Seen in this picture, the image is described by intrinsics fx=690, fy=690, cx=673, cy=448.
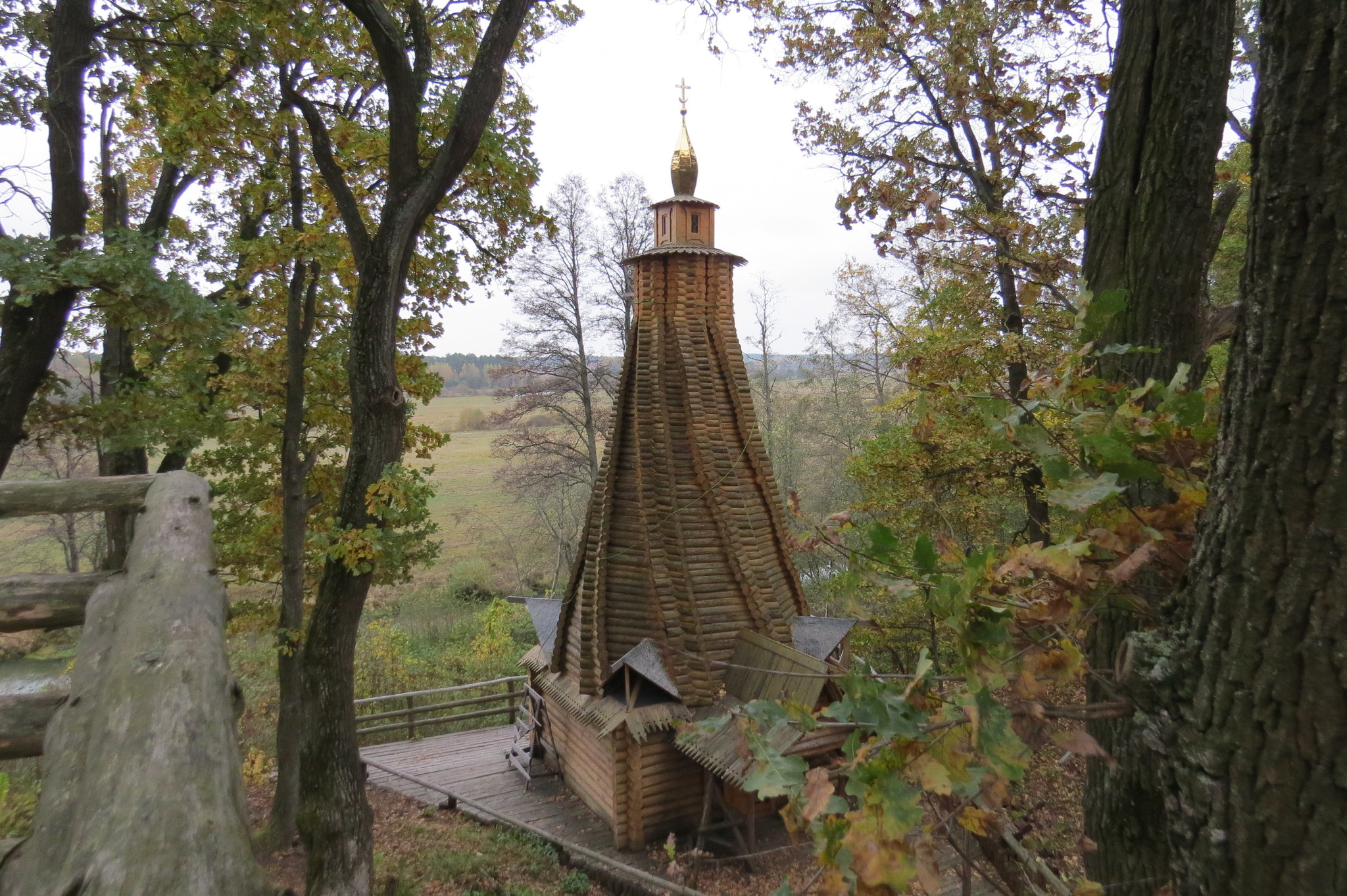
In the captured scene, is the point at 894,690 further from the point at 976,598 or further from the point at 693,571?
the point at 693,571

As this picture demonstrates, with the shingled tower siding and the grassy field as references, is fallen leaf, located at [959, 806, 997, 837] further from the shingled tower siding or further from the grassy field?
the grassy field

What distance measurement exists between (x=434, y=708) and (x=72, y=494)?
49.0ft

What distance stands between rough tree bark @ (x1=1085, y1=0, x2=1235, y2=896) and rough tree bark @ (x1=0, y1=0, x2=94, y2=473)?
28.9 ft

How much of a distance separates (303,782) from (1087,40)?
11114mm

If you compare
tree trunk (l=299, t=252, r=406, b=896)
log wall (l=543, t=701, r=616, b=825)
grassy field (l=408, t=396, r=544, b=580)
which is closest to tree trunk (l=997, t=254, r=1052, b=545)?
log wall (l=543, t=701, r=616, b=825)

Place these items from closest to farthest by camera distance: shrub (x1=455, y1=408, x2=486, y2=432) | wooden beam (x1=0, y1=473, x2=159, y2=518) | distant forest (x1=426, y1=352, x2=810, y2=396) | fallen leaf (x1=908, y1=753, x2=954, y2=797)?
fallen leaf (x1=908, y1=753, x2=954, y2=797) < wooden beam (x1=0, y1=473, x2=159, y2=518) < distant forest (x1=426, y1=352, x2=810, y2=396) < shrub (x1=455, y1=408, x2=486, y2=432)

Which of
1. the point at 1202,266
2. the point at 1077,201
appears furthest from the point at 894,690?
the point at 1077,201

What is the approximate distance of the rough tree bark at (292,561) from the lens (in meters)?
9.88

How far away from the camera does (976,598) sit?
1.30 meters

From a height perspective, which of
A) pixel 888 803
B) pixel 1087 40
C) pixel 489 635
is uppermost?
pixel 1087 40

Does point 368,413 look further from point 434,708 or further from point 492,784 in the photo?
point 434,708

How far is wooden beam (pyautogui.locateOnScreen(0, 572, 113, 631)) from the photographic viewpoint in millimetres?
1855

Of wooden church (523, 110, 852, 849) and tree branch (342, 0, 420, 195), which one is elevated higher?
tree branch (342, 0, 420, 195)

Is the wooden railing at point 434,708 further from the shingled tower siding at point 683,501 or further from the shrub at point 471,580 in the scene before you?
the shrub at point 471,580
